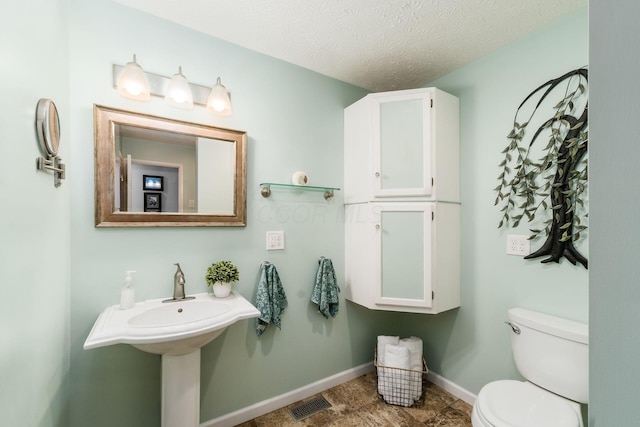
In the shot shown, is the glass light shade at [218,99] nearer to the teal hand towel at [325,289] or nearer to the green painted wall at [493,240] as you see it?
the teal hand towel at [325,289]

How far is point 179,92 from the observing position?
142cm

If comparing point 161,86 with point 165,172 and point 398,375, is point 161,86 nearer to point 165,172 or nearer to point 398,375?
point 165,172

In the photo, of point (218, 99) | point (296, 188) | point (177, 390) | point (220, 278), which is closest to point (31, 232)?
point (220, 278)

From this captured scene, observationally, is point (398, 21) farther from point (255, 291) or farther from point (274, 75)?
point (255, 291)

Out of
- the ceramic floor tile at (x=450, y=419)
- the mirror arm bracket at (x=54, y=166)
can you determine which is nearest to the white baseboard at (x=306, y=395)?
the ceramic floor tile at (x=450, y=419)

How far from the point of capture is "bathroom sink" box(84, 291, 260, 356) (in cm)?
105

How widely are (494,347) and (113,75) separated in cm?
274

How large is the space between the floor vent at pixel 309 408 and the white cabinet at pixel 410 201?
75cm

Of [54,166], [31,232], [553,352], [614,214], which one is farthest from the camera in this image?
[553,352]

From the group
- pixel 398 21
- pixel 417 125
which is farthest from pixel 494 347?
pixel 398 21

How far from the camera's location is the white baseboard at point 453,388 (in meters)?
1.85

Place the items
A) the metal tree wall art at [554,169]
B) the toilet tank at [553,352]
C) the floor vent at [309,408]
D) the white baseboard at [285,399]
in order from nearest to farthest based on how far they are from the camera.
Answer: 1. the toilet tank at [553,352]
2. the metal tree wall art at [554,169]
3. the white baseboard at [285,399]
4. the floor vent at [309,408]

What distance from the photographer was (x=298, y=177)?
184cm

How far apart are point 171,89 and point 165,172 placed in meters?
0.44
